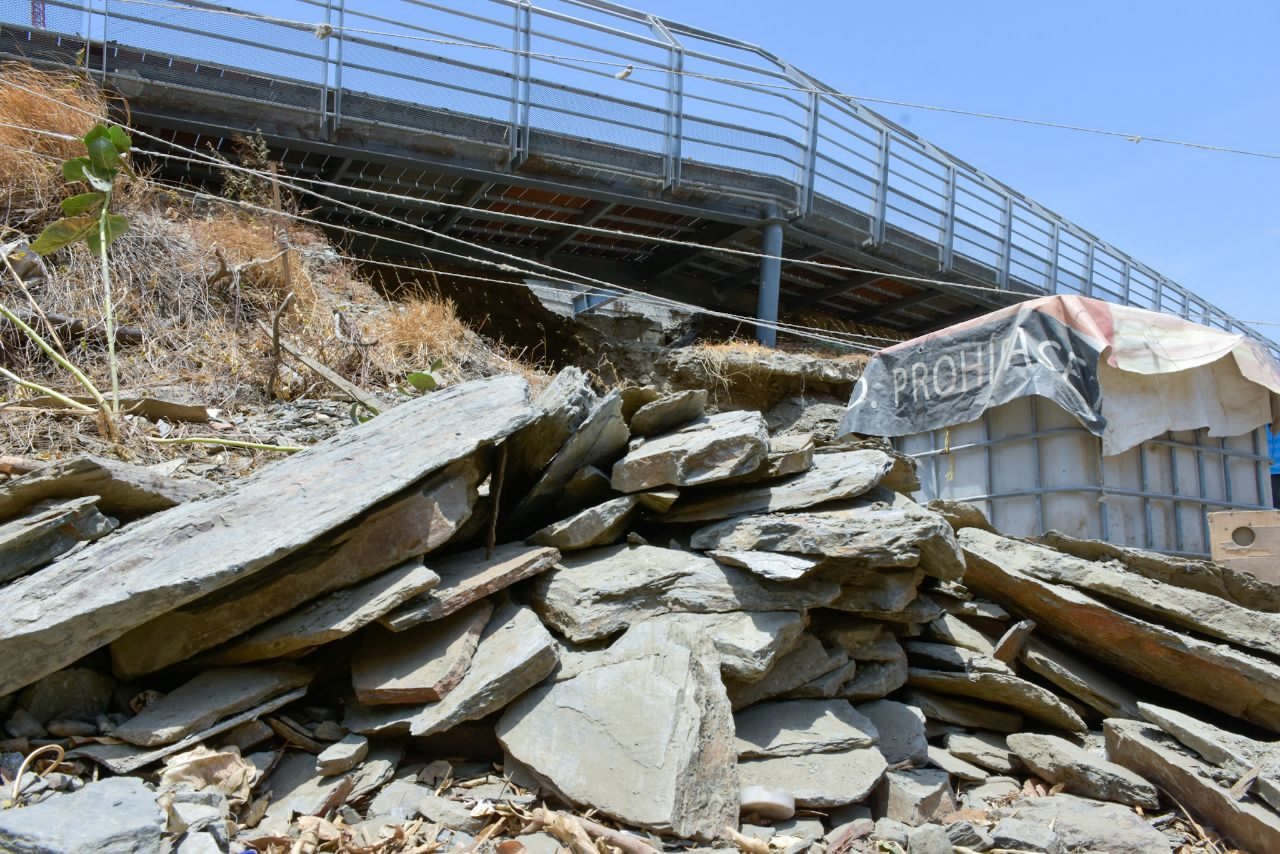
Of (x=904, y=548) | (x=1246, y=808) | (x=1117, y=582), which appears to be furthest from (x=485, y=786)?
(x=1117, y=582)

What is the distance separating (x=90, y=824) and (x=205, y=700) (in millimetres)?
693

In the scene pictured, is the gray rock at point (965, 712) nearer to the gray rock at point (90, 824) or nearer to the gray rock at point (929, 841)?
the gray rock at point (929, 841)

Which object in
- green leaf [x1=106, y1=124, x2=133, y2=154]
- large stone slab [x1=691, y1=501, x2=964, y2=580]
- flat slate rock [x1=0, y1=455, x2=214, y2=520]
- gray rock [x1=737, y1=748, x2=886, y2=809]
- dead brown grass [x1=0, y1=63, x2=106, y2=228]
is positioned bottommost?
gray rock [x1=737, y1=748, x2=886, y2=809]

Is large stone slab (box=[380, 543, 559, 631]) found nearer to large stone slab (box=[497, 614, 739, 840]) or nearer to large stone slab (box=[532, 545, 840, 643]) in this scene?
large stone slab (box=[532, 545, 840, 643])

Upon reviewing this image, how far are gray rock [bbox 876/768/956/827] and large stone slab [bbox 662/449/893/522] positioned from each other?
1130 millimetres

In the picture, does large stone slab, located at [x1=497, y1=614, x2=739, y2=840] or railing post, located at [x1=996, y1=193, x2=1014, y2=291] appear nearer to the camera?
large stone slab, located at [x1=497, y1=614, x2=739, y2=840]

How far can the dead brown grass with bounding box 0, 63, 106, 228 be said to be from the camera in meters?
6.91

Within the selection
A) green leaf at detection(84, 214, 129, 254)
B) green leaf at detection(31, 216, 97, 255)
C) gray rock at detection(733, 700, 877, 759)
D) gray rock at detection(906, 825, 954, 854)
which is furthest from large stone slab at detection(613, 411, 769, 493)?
green leaf at detection(31, 216, 97, 255)

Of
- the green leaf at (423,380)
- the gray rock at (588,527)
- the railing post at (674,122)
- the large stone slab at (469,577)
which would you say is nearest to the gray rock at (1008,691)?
the gray rock at (588,527)

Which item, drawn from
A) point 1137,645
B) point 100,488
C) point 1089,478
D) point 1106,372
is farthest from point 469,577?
point 1106,372

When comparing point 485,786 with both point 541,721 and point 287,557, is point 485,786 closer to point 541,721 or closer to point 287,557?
point 541,721

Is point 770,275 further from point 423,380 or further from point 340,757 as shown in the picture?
point 340,757

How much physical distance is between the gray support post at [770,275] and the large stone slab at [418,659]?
31.4ft

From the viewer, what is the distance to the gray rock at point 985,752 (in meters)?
3.68
